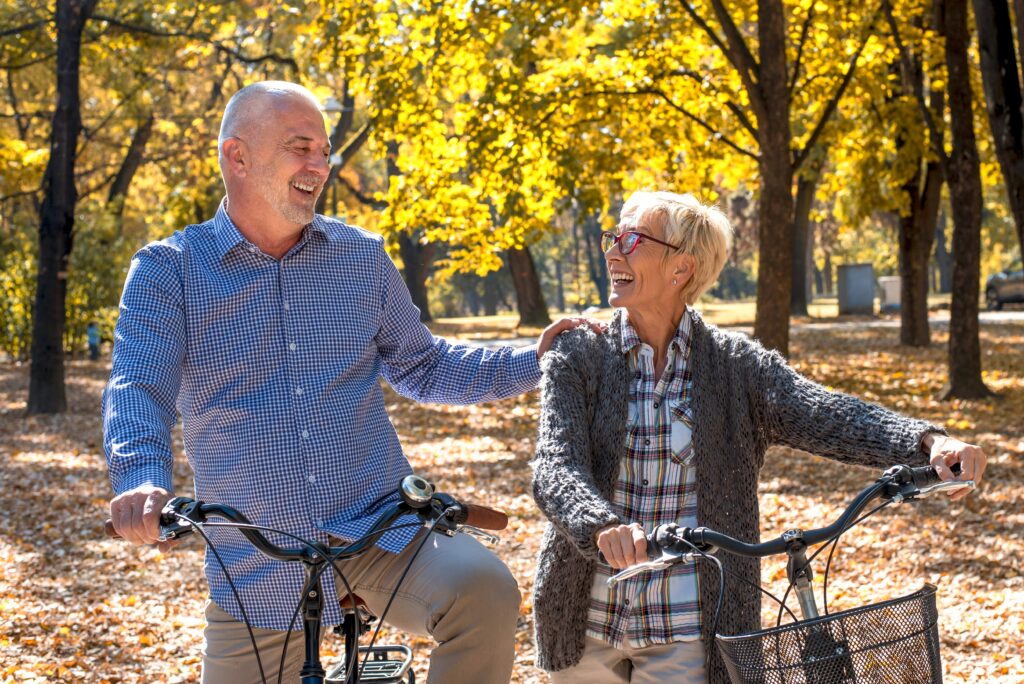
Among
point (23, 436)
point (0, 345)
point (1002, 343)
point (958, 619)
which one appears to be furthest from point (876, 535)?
point (0, 345)

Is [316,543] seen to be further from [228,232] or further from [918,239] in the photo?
[918,239]

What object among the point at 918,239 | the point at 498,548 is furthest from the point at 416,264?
the point at 498,548

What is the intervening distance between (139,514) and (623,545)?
1.04 meters

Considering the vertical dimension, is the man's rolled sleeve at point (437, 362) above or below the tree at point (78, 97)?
below

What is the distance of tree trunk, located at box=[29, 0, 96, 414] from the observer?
16625 millimetres

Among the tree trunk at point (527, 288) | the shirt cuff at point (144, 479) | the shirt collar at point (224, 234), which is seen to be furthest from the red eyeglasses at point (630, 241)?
the tree trunk at point (527, 288)

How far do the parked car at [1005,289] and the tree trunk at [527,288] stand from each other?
14353mm

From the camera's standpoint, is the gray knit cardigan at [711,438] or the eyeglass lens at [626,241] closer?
the gray knit cardigan at [711,438]

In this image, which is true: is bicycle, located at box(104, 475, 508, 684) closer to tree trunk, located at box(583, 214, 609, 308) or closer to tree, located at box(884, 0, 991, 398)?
tree, located at box(884, 0, 991, 398)

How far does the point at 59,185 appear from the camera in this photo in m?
16.6

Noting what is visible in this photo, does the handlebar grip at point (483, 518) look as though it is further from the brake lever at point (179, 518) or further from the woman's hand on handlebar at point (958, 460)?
the woman's hand on handlebar at point (958, 460)

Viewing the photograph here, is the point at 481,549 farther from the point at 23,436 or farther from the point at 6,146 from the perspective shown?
the point at 6,146

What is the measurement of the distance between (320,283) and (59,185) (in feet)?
46.0

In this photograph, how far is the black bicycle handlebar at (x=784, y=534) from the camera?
263 cm
